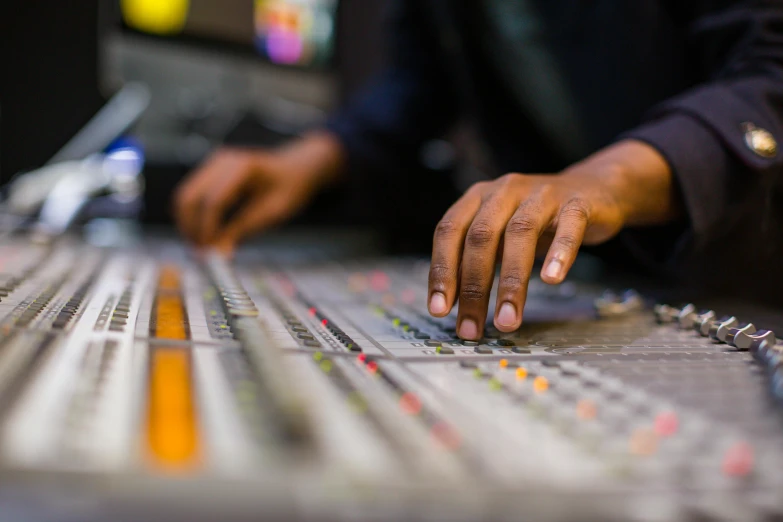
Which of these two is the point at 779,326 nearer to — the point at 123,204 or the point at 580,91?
the point at 580,91

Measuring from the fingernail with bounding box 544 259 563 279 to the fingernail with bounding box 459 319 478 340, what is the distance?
0.21 feet

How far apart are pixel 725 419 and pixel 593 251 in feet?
2.02

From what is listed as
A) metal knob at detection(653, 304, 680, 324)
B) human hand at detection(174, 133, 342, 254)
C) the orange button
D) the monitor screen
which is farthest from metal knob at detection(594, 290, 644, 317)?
the monitor screen

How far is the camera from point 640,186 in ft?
2.00

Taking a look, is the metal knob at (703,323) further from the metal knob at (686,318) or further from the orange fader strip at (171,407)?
the orange fader strip at (171,407)

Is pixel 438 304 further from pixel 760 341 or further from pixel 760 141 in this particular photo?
pixel 760 141

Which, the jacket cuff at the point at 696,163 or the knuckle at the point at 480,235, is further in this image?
the jacket cuff at the point at 696,163

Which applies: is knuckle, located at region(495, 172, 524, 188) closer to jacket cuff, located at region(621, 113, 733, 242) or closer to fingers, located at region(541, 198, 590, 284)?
fingers, located at region(541, 198, 590, 284)

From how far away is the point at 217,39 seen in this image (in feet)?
4.54

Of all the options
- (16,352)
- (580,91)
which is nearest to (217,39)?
(580,91)

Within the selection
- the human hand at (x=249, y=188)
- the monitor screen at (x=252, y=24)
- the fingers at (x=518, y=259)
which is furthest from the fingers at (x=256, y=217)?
the fingers at (x=518, y=259)

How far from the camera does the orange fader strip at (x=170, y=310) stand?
416 millimetres

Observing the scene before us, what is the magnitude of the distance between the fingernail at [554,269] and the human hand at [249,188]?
26.4 inches

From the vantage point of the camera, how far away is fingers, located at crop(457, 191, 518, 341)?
0.49 metres
